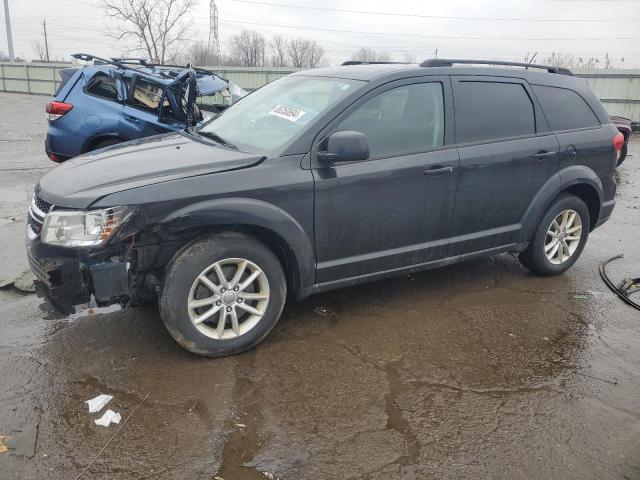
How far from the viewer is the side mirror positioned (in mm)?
3340

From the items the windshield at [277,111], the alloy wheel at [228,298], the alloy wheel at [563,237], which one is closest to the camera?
the alloy wheel at [228,298]

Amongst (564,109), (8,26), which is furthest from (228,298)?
(8,26)

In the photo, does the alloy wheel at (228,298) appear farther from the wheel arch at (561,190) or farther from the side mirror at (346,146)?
the wheel arch at (561,190)

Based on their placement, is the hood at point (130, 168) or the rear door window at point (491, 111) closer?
the hood at point (130, 168)

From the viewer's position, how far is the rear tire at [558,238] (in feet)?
15.5

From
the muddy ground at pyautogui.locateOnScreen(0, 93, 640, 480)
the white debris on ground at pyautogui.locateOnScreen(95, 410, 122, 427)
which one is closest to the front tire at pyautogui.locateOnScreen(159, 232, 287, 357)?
the muddy ground at pyautogui.locateOnScreen(0, 93, 640, 480)

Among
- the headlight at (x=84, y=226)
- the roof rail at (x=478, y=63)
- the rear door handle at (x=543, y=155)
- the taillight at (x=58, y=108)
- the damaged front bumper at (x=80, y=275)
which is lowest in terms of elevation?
the damaged front bumper at (x=80, y=275)

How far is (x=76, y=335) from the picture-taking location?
3.64 meters

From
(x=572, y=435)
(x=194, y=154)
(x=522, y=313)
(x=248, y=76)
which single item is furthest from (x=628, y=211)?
(x=248, y=76)

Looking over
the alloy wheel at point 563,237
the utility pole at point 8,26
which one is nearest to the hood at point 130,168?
the alloy wheel at point 563,237

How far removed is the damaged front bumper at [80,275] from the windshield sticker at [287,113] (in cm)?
154

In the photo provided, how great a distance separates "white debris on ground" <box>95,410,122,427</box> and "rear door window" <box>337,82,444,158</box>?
7.27 ft

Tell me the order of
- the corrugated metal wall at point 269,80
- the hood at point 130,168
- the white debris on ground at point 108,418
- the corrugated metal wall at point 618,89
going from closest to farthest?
the white debris on ground at point 108,418
the hood at point 130,168
the corrugated metal wall at point 618,89
the corrugated metal wall at point 269,80

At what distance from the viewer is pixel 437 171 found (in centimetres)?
390
